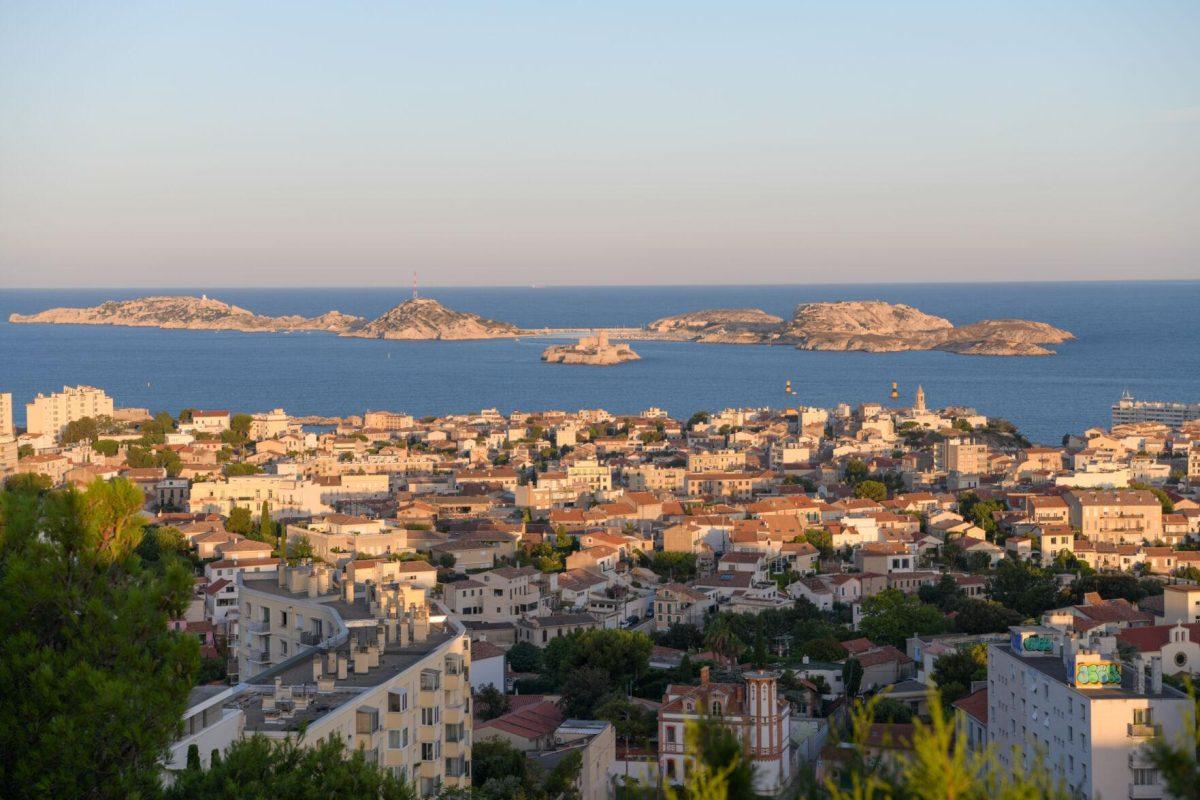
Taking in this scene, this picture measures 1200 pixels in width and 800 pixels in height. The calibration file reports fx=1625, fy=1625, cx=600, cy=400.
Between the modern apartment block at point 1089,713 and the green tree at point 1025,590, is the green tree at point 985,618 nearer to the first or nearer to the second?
the green tree at point 1025,590

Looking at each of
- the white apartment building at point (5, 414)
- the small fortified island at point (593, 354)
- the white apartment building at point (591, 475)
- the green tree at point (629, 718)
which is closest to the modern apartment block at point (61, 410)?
the white apartment building at point (5, 414)

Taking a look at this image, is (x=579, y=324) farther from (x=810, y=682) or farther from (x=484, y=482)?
(x=810, y=682)

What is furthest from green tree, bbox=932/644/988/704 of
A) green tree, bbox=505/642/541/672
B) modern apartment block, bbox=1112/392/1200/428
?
modern apartment block, bbox=1112/392/1200/428

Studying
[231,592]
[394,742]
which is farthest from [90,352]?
[394,742]

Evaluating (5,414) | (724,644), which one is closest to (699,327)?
(5,414)

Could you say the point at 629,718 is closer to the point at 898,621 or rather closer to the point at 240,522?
the point at 898,621

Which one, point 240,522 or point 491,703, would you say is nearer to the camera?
point 491,703

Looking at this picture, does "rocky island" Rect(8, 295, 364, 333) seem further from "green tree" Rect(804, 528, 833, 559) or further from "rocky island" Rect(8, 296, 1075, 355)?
"green tree" Rect(804, 528, 833, 559)
